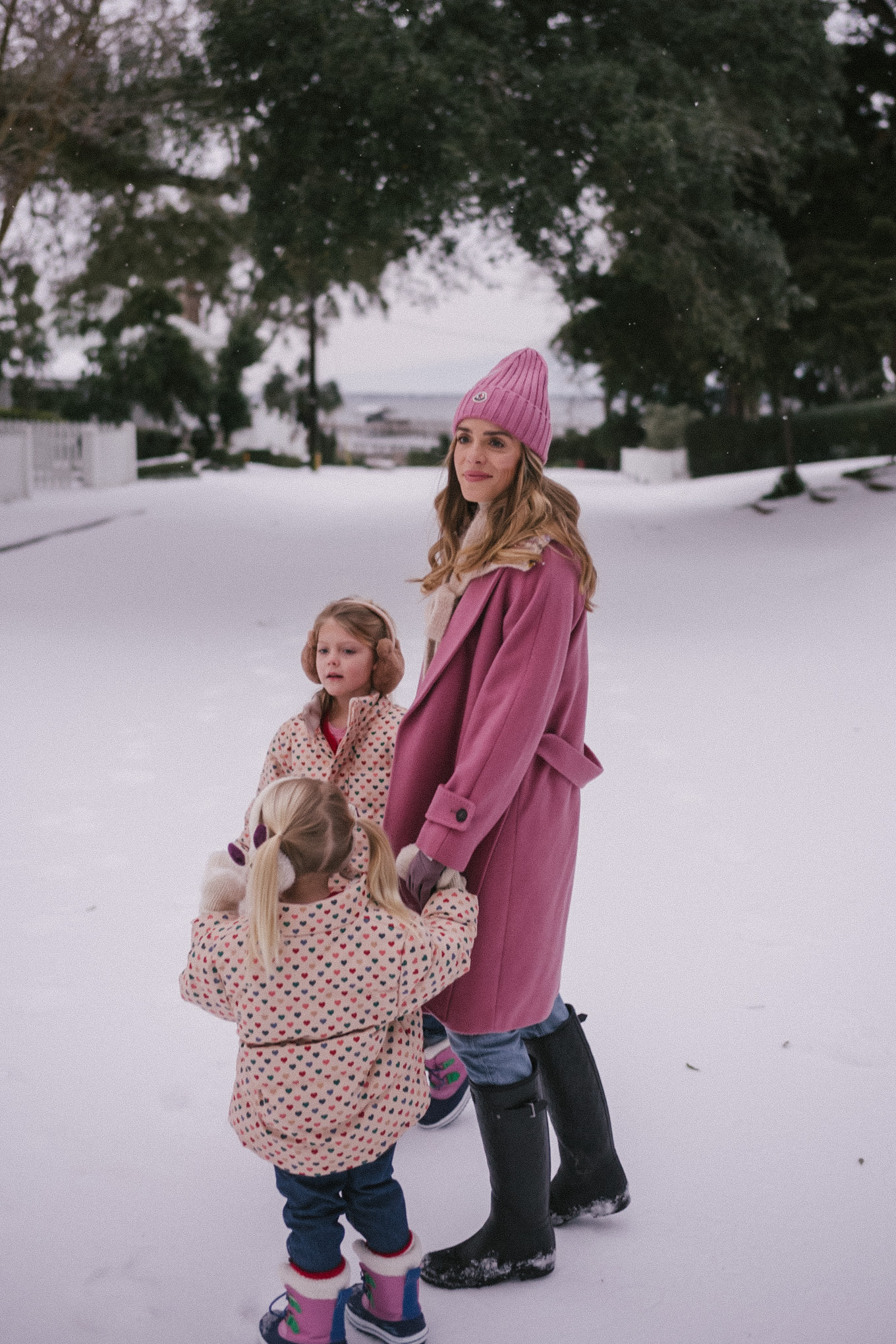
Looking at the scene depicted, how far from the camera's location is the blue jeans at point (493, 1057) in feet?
7.41

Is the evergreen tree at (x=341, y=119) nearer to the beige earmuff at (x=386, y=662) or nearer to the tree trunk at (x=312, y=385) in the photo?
the beige earmuff at (x=386, y=662)

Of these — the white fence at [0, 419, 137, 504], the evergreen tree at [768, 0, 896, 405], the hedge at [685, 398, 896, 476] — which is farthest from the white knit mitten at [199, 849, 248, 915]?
the hedge at [685, 398, 896, 476]

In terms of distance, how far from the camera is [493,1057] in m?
2.26

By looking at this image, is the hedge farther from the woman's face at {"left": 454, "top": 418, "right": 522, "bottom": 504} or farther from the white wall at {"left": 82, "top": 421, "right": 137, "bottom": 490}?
the woman's face at {"left": 454, "top": 418, "right": 522, "bottom": 504}

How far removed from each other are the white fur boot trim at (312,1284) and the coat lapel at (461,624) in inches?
39.5

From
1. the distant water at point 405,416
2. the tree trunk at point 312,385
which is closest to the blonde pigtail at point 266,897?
the tree trunk at point 312,385

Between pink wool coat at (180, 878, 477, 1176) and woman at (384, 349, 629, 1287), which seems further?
woman at (384, 349, 629, 1287)

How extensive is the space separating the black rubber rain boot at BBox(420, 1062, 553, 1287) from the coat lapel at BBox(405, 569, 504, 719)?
2.54 ft

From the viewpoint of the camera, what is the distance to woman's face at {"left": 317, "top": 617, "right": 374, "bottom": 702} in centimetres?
263

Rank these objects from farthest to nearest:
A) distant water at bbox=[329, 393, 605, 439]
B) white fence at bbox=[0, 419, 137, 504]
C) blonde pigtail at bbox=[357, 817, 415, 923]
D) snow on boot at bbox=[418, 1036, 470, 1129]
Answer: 1. distant water at bbox=[329, 393, 605, 439]
2. white fence at bbox=[0, 419, 137, 504]
3. snow on boot at bbox=[418, 1036, 470, 1129]
4. blonde pigtail at bbox=[357, 817, 415, 923]

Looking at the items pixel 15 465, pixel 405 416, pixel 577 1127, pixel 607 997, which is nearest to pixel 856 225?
pixel 15 465

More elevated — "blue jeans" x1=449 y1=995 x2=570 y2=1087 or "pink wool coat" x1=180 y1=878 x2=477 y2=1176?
"pink wool coat" x1=180 y1=878 x2=477 y2=1176

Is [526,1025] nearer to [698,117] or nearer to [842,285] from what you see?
[698,117]

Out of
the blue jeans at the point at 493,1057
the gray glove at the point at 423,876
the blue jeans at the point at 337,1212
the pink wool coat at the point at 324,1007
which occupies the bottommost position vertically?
the blue jeans at the point at 337,1212
